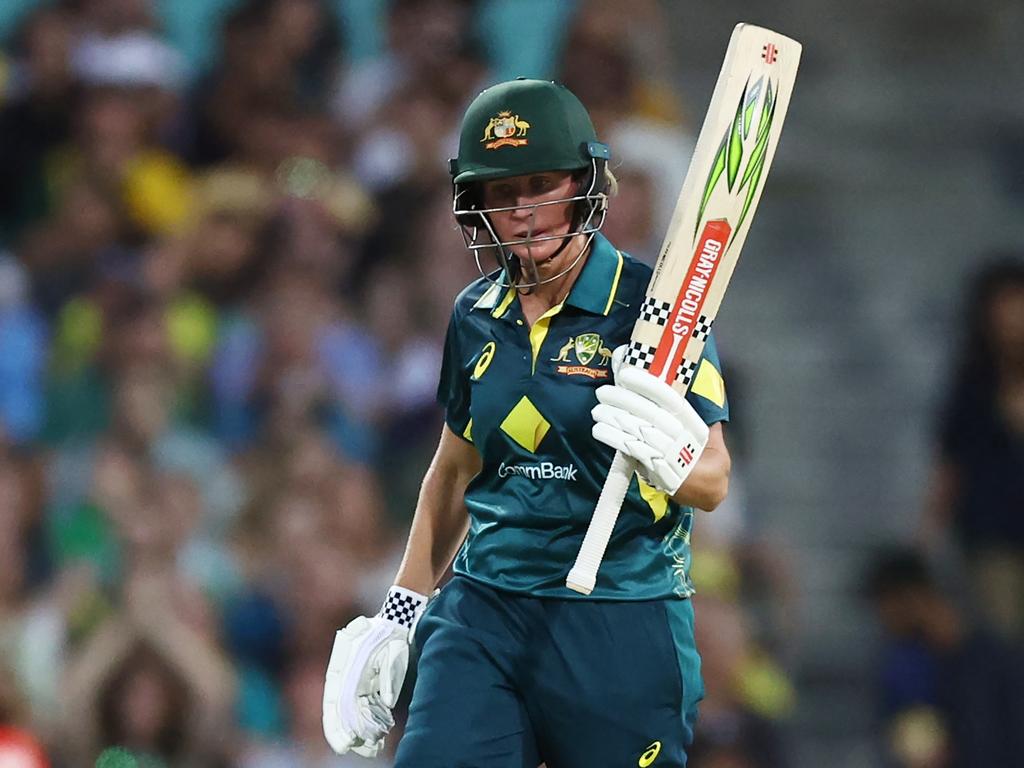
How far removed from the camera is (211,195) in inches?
241

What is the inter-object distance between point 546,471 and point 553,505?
56 mm

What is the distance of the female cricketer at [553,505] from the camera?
8.74 ft

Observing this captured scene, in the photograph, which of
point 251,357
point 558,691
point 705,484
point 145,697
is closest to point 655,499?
point 705,484

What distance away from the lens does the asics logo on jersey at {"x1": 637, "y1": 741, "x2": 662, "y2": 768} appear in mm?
2679

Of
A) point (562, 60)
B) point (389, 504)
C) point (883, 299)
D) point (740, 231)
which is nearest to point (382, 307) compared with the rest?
Result: point (389, 504)

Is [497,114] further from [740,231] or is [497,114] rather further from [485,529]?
[485,529]

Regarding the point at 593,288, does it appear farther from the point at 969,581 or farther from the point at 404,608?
the point at 969,581

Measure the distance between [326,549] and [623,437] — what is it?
122 inches

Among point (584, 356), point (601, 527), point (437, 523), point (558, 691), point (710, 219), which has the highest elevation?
point (710, 219)

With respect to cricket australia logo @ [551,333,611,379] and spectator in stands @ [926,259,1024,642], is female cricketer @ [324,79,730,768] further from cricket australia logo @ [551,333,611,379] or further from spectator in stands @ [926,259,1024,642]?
spectator in stands @ [926,259,1024,642]

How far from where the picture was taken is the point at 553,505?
106 inches

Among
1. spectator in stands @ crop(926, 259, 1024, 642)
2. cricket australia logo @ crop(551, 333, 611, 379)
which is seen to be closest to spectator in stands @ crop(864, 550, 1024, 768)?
spectator in stands @ crop(926, 259, 1024, 642)

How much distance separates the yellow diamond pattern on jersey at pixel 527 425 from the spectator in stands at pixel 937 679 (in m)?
3.46

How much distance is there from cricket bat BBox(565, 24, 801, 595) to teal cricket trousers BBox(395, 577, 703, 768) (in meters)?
0.13
